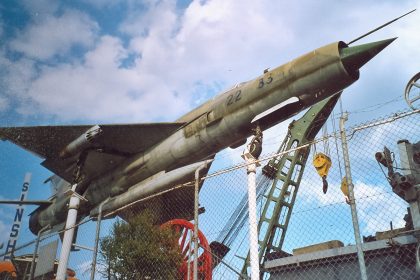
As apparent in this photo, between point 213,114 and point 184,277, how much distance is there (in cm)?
476

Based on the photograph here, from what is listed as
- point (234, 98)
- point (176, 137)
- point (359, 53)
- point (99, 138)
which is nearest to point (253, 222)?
point (359, 53)

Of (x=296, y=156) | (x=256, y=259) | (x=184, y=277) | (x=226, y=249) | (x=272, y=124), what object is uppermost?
(x=296, y=156)

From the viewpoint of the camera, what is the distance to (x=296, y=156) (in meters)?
25.4

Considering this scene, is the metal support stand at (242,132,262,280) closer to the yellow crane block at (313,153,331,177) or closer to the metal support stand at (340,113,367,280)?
the metal support stand at (340,113,367,280)

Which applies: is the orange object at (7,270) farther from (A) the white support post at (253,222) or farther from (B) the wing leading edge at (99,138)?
(A) the white support post at (253,222)

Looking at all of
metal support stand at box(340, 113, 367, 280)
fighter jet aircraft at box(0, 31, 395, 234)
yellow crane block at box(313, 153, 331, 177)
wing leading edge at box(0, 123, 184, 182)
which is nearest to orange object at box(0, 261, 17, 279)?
fighter jet aircraft at box(0, 31, 395, 234)

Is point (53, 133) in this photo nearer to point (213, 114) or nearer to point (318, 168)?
point (213, 114)

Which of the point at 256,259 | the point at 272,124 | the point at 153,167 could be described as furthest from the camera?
the point at 153,167

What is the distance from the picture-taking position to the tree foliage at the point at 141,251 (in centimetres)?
928

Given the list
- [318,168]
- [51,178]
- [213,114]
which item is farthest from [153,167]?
[51,178]

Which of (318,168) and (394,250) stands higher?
(318,168)

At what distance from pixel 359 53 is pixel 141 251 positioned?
6.81m

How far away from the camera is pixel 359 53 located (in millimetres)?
8766

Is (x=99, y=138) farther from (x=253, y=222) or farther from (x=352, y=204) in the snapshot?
(x=352, y=204)
